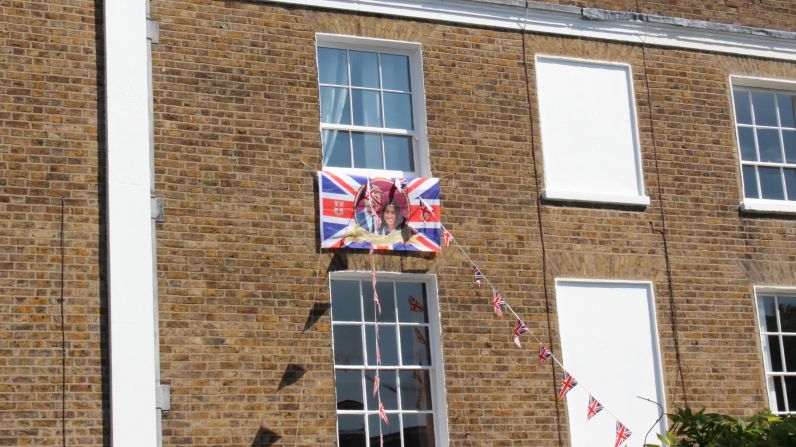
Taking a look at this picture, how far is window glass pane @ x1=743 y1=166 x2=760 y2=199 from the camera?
16016 millimetres

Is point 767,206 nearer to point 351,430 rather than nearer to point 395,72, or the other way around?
point 395,72

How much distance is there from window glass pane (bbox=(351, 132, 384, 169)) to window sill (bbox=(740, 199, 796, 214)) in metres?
4.27

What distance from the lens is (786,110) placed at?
1662 centimetres

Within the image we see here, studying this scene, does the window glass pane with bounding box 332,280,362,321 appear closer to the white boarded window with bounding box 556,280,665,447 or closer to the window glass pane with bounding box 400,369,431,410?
the window glass pane with bounding box 400,369,431,410

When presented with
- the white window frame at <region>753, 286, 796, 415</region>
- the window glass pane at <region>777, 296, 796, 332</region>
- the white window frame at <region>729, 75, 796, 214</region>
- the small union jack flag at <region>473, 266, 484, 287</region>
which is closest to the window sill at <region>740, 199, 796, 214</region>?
the white window frame at <region>729, 75, 796, 214</region>

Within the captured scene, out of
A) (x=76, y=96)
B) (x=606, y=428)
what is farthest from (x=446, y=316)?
(x=76, y=96)

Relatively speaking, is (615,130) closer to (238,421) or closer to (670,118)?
(670,118)

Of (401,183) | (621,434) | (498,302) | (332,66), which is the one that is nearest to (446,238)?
(401,183)

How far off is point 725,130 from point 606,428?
3.87m

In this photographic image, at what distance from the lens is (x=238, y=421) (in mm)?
12688

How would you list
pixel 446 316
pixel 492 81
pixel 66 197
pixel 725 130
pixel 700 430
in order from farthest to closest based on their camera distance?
pixel 725 130, pixel 492 81, pixel 446 316, pixel 66 197, pixel 700 430

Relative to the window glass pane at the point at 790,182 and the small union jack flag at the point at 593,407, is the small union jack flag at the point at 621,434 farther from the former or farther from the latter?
the window glass pane at the point at 790,182

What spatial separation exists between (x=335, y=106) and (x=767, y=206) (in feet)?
16.8

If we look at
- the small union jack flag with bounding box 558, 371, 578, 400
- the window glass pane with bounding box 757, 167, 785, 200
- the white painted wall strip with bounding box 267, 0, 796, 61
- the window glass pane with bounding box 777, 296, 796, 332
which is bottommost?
the small union jack flag with bounding box 558, 371, 578, 400
